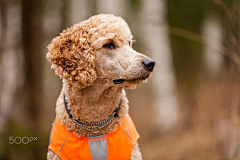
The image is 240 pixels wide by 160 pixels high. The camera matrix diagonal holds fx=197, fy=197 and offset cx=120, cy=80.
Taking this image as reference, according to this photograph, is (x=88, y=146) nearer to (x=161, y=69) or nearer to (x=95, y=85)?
(x=95, y=85)

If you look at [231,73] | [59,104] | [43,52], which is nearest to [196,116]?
[231,73]

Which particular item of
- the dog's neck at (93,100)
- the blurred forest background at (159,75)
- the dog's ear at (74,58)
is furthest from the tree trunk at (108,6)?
the dog's neck at (93,100)

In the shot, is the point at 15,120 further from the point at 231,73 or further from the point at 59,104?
the point at 231,73

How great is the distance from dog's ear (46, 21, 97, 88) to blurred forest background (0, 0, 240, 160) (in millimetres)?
1189

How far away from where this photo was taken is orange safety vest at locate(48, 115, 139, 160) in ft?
4.09

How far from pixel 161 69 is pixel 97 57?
1368 millimetres

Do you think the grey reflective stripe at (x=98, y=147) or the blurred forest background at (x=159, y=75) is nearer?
the grey reflective stripe at (x=98, y=147)

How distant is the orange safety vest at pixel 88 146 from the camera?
1.25 metres

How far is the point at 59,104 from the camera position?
135cm

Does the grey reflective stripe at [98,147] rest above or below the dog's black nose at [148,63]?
below

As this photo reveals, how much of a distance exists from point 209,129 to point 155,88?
33.1 inches

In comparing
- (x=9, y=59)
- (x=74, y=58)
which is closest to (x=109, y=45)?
(x=74, y=58)

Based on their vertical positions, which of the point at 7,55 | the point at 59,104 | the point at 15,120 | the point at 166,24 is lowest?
the point at 15,120

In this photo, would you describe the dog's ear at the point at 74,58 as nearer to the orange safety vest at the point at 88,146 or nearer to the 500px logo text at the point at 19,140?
the orange safety vest at the point at 88,146
